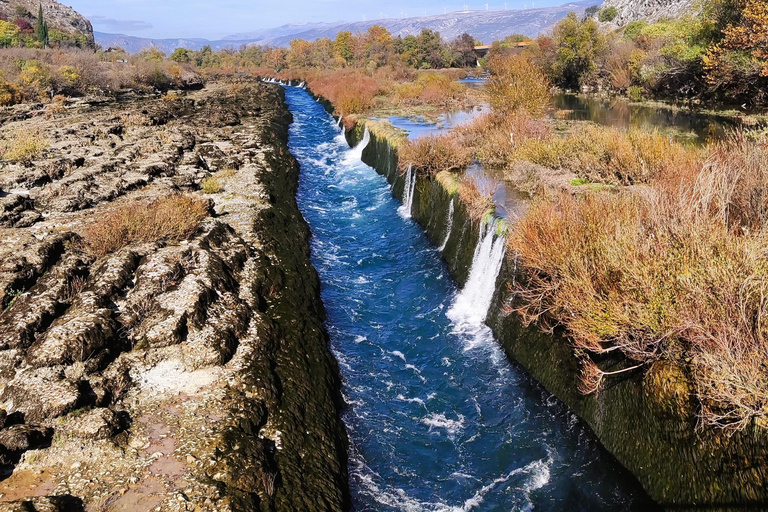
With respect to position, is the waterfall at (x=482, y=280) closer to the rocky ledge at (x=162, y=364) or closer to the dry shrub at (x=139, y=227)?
the rocky ledge at (x=162, y=364)

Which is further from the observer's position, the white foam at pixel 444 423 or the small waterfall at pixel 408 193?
the small waterfall at pixel 408 193

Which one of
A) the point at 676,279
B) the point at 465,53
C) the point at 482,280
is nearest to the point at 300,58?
the point at 465,53

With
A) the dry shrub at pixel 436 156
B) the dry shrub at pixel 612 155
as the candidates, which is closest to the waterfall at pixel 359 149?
the dry shrub at pixel 436 156

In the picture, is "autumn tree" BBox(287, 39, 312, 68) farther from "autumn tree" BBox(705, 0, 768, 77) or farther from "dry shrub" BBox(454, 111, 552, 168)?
"dry shrub" BBox(454, 111, 552, 168)

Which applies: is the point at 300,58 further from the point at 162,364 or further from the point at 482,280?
the point at 162,364

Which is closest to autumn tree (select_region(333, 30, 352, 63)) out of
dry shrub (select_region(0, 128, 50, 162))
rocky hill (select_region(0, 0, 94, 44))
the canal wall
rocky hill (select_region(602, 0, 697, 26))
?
rocky hill (select_region(602, 0, 697, 26))

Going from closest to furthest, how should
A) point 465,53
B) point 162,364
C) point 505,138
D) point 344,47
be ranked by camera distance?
point 162,364
point 505,138
point 465,53
point 344,47
